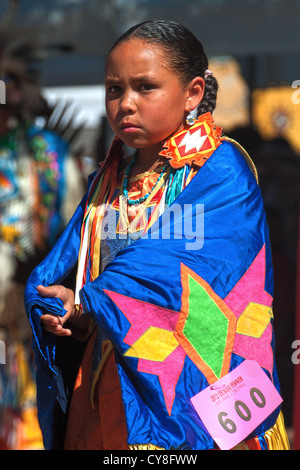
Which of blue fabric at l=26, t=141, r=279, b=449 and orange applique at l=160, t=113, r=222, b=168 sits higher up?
orange applique at l=160, t=113, r=222, b=168

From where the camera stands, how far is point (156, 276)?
5.72ft

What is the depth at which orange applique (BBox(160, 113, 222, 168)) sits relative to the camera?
6.29 feet

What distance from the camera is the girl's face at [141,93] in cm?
188

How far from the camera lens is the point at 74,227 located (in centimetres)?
208

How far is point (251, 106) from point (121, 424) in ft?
24.8

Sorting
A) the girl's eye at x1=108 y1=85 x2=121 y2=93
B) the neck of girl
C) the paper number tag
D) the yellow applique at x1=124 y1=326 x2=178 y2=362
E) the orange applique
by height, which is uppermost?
the girl's eye at x1=108 y1=85 x2=121 y2=93

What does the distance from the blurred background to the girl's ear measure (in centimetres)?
187

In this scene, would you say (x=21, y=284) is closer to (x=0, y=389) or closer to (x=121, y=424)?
(x=0, y=389)

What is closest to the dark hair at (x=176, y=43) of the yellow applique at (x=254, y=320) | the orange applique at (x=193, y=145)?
the orange applique at (x=193, y=145)

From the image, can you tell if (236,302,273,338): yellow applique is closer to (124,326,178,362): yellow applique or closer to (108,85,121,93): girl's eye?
(124,326,178,362): yellow applique

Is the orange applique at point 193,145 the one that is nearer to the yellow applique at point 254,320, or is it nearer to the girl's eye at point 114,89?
the girl's eye at point 114,89

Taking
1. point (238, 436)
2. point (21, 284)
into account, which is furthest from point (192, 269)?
point (21, 284)

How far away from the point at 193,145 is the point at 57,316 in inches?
21.4

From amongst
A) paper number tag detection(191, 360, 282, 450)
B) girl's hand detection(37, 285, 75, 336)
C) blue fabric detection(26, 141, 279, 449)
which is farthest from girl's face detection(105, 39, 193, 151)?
paper number tag detection(191, 360, 282, 450)
